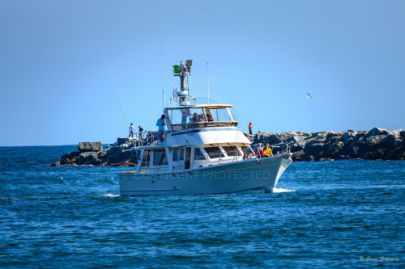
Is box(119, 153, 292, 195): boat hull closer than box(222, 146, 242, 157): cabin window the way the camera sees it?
Yes

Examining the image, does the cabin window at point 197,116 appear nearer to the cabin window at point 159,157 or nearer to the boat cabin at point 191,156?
the boat cabin at point 191,156

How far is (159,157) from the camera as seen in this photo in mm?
41719

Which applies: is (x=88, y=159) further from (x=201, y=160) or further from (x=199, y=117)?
(x=201, y=160)

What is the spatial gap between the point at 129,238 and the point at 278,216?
274 inches

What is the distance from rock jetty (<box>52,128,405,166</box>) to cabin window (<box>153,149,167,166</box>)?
35.6 meters

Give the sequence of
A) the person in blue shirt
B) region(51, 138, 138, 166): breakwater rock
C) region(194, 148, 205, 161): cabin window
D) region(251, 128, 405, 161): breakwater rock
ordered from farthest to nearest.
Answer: region(51, 138, 138, 166): breakwater rock
region(251, 128, 405, 161): breakwater rock
the person in blue shirt
region(194, 148, 205, 161): cabin window

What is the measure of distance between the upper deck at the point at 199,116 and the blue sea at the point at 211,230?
371 cm

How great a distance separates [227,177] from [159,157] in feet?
16.7

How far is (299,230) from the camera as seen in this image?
91.1 ft

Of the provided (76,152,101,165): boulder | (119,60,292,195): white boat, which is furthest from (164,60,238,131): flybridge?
(76,152,101,165): boulder

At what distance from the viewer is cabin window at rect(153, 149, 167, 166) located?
4150 cm

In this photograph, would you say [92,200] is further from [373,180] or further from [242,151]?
[373,180]

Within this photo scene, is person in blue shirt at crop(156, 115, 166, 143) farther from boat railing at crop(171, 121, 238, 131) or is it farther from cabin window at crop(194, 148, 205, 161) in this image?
cabin window at crop(194, 148, 205, 161)

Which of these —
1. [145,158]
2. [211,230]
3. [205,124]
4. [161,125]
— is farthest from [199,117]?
[211,230]
